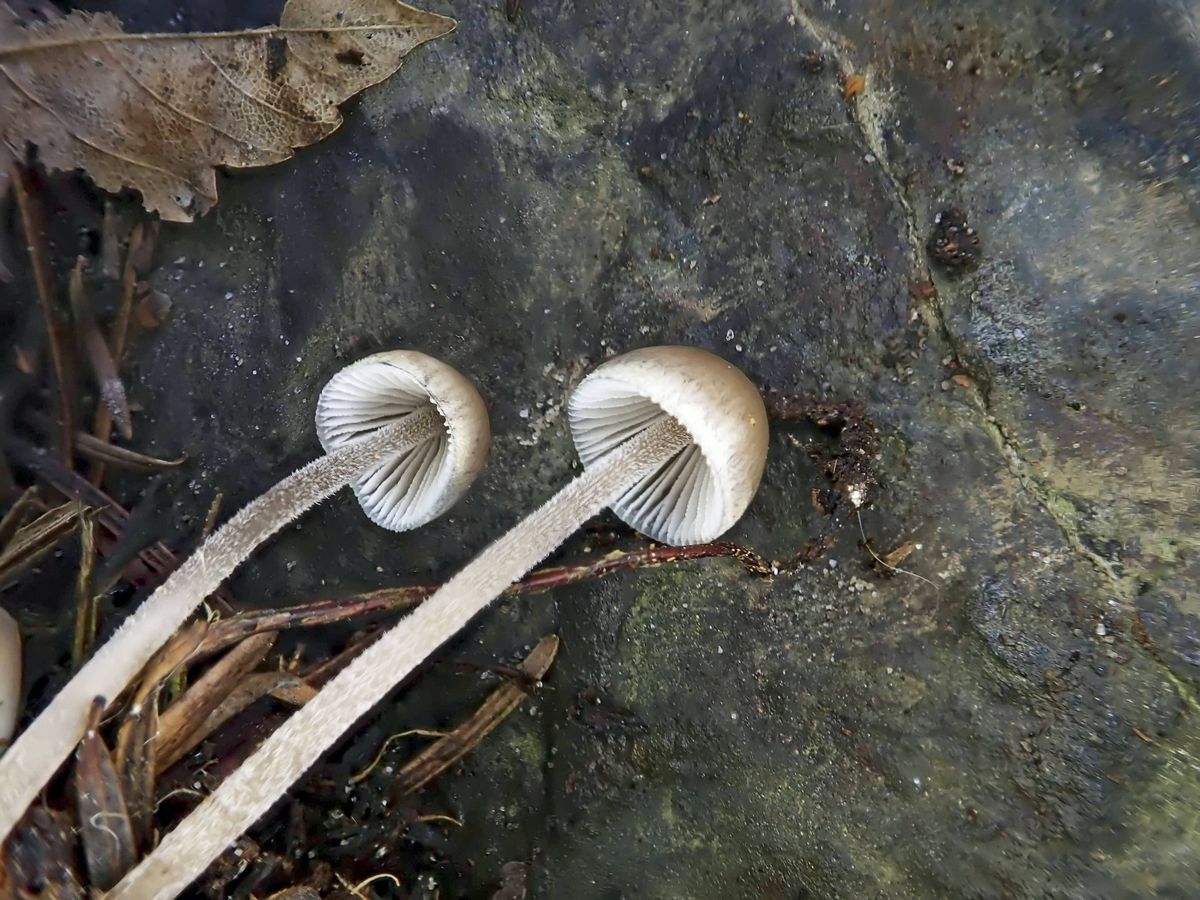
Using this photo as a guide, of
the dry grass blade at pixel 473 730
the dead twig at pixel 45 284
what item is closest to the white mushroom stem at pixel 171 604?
the dead twig at pixel 45 284

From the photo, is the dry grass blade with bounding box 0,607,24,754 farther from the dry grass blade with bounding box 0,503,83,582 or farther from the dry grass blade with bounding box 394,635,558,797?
the dry grass blade with bounding box 394,635,558,797

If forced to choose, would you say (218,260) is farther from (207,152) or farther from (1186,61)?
(1186,61)

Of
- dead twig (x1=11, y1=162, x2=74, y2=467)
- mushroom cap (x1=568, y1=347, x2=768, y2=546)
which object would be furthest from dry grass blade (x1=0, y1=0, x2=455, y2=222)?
mushroom cap (x1=568, y1=347, x2=768, y2=546)

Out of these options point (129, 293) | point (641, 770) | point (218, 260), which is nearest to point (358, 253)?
point (218, 260)

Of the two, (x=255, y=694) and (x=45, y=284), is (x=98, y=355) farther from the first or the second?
(x=255, y=694)

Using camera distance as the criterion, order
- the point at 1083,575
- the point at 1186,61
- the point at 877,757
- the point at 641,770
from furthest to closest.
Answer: the point at 641,770 → the point at 877,757 → the point at 1083,575 → the point at 1186,61

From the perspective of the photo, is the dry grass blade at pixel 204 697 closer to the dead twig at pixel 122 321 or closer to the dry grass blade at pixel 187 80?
the dead twig at pixel 122 321
